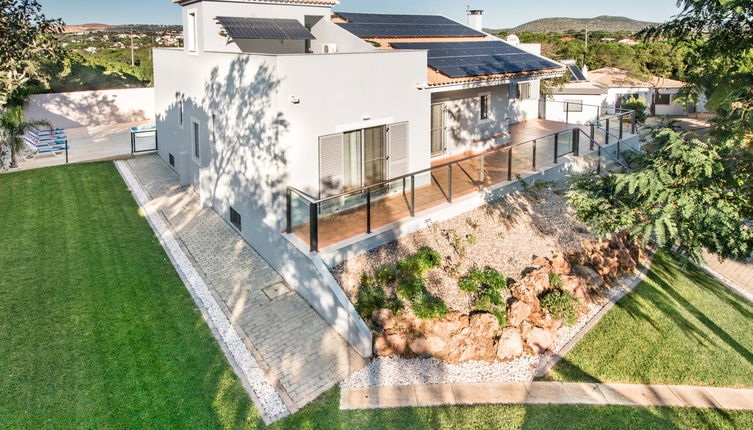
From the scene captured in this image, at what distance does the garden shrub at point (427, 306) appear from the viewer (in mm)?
10507

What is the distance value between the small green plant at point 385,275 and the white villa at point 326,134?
28.9 inches

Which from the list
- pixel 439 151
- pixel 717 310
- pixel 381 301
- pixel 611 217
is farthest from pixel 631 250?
pixel 381 301

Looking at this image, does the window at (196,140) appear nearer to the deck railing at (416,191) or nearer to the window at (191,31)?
the window at (191,31)

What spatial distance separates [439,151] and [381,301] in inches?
361

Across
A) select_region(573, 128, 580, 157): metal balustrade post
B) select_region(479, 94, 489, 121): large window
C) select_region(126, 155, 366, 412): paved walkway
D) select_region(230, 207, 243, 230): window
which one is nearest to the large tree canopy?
select_region(126, 155, 366, 412): paved walkway

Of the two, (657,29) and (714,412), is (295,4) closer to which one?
(657,29)

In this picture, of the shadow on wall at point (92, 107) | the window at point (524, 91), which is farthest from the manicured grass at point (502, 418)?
the shadow on wall at point (92, 107)

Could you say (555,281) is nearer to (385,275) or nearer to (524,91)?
(385,275)

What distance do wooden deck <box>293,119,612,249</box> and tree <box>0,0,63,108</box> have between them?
11674mm

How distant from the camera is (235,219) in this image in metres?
14.9

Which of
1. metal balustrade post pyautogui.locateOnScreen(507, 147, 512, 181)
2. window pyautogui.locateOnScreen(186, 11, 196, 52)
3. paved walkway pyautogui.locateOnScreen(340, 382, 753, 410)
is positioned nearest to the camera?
paved walkway pyautogui.locateOnScreen(340, 382, 753, 410)

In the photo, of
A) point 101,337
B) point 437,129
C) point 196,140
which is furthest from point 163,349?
point 437,129

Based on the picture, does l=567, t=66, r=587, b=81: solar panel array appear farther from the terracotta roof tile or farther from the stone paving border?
the stone paving border

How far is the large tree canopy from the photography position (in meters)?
8.52
